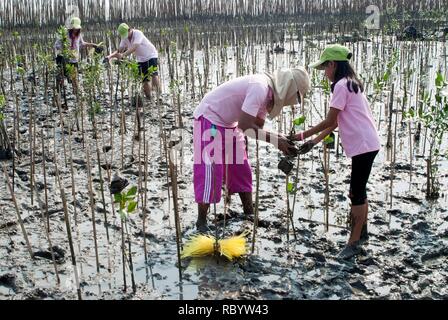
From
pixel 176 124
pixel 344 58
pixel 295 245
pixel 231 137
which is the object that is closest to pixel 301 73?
pixel 344 58

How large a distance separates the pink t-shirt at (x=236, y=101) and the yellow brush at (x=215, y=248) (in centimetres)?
85

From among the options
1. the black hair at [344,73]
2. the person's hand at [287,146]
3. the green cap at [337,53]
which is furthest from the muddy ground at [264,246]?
the green cap at [337,53]

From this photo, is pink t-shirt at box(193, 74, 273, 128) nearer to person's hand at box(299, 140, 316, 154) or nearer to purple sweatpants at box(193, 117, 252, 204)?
purple sweatpants at box(193, 117, 252, 204)

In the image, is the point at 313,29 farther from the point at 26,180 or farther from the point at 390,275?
the point at 390,275

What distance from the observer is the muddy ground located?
3.34 metres

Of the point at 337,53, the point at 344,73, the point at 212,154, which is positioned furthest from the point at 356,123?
the point at 212,154

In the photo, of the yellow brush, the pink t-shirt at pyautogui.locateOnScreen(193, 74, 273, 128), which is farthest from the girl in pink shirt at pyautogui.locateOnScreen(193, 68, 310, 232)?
the yellow brush

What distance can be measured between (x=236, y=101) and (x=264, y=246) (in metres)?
1.08

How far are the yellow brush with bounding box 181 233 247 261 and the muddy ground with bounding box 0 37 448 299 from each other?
57mm

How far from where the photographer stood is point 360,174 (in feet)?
12.0

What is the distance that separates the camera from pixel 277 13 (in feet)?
61.9

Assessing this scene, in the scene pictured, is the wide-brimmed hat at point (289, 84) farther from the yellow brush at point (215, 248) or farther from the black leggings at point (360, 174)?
the yellow brush at point (215, 248)

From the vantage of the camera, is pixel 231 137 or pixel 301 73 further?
pixel 231 137

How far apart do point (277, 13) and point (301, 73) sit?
16015 millimetres
